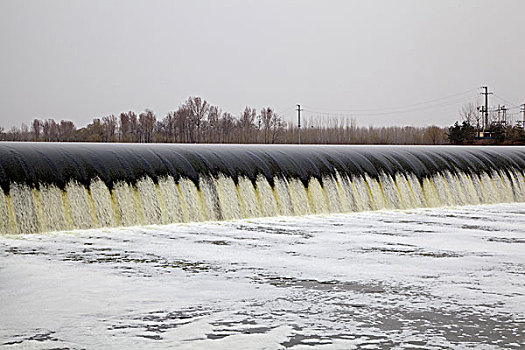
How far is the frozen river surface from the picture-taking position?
6129 mm

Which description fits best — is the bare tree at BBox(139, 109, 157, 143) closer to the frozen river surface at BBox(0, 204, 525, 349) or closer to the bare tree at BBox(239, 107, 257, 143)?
the bare tree at BBox(239, 107, 257, 143)

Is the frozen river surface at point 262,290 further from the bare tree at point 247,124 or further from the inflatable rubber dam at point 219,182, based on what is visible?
the bare tree at point 247,124

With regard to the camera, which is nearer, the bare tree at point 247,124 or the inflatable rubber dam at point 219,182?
the inflatable rubber dam at point 219,182

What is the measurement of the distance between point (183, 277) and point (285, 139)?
47.1 metres

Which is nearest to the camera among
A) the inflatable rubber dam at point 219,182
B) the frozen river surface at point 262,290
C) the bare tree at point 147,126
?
the frozen river surface at point 262,290

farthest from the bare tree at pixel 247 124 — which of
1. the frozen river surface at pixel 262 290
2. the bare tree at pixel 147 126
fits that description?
the frozen river surface at pixel 262 290

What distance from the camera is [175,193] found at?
15242mm

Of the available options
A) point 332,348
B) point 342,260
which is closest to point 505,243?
point 342,260

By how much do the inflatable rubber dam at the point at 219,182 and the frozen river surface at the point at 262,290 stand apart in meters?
1.16

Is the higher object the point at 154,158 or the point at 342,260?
the point at 154,158

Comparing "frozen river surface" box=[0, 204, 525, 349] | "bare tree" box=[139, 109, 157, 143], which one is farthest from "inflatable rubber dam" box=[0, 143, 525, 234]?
"bare tree" box=[139, 109, 157, 143]

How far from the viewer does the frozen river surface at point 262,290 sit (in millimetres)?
6129

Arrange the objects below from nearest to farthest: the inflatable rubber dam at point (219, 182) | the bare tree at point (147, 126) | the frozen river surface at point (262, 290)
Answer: the frozen river surface at point (262, 290), the inflatable rubber dam at point (219, 182), the bare tree at point (147, 126)

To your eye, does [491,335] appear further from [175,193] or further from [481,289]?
[175,193]
